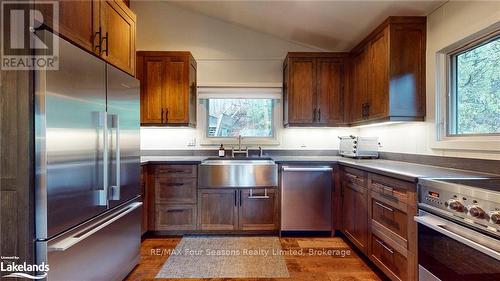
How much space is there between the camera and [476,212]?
124cm

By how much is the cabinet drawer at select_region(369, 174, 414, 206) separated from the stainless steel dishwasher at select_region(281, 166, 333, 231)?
2.52 feet

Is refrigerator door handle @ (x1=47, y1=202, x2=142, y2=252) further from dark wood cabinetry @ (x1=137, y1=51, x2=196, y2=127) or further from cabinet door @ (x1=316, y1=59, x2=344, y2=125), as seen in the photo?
cabinet door @ (x1=316, y1=59, x2=344, y2=125)

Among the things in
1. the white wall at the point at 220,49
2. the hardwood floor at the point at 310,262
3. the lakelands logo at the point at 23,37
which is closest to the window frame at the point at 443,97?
the hardwood floor at the point at 310,262

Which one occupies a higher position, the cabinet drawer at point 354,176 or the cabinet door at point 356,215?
the cabinet drawer at point 354,176

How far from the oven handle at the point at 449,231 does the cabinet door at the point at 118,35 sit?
231cm

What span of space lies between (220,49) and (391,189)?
2775mm

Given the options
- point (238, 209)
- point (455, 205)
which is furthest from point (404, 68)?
point (238, 209)

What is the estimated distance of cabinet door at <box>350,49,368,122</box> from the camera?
288 centimetres

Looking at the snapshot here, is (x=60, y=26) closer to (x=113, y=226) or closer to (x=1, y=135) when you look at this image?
(x=1, y=135)

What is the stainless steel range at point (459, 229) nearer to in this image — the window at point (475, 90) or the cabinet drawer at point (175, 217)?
the window at point (475, 90)

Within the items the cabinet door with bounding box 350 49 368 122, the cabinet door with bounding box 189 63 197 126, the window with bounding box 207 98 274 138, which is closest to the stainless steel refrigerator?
the cabinet door with bounding box 189 63 197 126

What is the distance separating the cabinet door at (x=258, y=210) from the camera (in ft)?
10.0

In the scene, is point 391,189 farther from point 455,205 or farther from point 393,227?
point 455,205

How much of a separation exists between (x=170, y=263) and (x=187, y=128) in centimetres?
175
